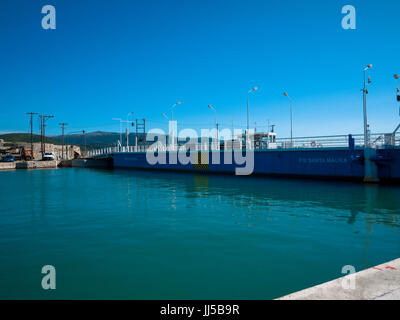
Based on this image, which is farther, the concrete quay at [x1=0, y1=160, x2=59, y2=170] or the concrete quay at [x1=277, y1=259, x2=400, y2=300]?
the concrete quay at [x1=0, y1=160, x2=59, y2=170]

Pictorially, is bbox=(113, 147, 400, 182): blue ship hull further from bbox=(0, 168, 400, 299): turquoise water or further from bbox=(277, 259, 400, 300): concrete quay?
bbox=(277, 259, 400, 300): concrete quay

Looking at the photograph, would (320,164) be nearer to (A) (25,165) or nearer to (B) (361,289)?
(B) (361,289)

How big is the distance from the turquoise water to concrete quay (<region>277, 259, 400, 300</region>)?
1262 mm

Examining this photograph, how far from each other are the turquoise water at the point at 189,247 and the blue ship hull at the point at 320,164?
11.9 metres

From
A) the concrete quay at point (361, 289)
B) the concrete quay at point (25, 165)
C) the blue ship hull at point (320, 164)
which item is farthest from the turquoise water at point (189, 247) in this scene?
the concrete quay at point (25, 165)

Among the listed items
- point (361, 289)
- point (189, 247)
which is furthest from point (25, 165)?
point (361, 289)

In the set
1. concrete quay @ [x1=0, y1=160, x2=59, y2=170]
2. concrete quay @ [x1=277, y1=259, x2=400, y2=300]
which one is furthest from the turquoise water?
concrete quay @ [x1=0, y1=160, x2=59, y2=170]

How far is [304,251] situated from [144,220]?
6.51 metres

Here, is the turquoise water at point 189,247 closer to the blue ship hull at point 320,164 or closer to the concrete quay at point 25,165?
the blue ship hull at point 320,164

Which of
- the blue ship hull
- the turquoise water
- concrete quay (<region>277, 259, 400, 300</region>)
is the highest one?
the blue ship hull

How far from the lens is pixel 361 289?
14.2 feet

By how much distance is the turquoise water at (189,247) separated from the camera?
595 cm

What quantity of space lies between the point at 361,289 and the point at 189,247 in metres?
4.84

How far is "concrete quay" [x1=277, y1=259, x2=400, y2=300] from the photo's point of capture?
411cm
